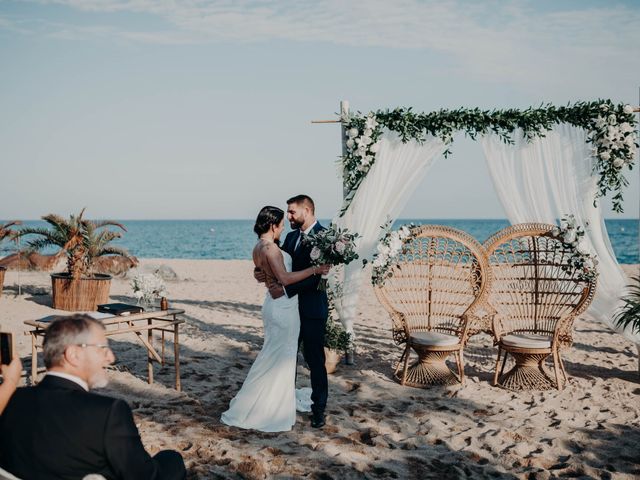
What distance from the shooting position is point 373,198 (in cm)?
707

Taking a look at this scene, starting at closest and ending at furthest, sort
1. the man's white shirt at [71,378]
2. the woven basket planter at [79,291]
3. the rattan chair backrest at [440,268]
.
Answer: the man's white shirt at [71,378], the rattan chair backrest at [440,268], the woven basket planter at [79,291]

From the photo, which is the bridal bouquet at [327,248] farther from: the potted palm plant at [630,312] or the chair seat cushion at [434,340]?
the potted palm plant at [630,312]

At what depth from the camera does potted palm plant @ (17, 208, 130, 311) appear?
1040 centimetres

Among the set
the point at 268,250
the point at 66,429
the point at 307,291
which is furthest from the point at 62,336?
the point at 307,291

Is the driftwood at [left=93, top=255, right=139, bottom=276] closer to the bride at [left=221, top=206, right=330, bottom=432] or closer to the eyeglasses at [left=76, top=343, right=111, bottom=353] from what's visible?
the bride at [left=221, top=206, right=330, bottom=432]

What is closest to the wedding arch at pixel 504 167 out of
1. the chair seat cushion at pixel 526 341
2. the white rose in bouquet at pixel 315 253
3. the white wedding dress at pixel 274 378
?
the chair seat cushion at pixel 526 341

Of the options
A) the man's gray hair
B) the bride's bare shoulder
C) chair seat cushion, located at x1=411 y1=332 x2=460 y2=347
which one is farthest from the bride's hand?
the man's gray hair

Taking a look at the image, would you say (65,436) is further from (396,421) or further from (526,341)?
(526,341)

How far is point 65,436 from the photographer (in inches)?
82.4

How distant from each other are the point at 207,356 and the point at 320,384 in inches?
113

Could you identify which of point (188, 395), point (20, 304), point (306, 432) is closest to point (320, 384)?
point (306, 432)

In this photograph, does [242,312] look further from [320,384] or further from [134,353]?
[320,384]

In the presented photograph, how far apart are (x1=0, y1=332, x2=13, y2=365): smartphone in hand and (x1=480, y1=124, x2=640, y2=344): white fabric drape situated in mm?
5902

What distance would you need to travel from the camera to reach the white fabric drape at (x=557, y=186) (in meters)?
6.84
